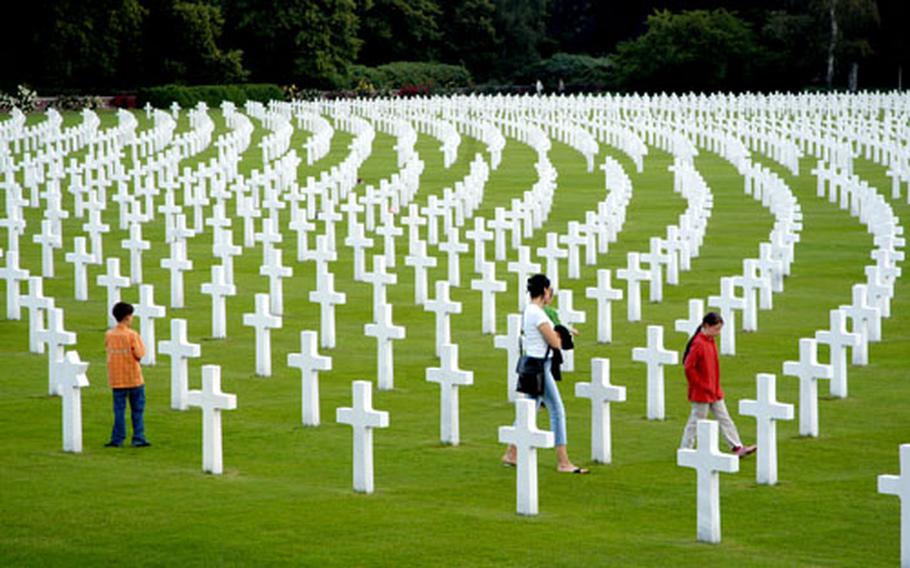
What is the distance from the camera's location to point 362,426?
13258 millimetres

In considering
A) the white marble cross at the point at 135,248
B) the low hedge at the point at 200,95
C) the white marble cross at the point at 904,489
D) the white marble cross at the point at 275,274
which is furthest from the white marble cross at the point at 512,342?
the low hedge at the point at 200,95

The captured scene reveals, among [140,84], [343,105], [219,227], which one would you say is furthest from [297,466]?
[140,84]

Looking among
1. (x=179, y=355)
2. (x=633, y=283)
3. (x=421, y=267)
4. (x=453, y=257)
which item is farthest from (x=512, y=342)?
(x=453, y=257)

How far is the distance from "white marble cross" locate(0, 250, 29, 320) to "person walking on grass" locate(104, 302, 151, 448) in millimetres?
6466

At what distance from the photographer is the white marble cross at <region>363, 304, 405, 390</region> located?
17.2 meters

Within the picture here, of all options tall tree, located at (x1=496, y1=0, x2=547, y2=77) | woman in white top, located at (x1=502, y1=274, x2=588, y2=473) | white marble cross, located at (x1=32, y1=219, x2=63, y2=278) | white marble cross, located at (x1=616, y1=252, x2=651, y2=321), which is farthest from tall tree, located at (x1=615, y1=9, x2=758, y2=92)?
woman in white top, located at (x1=502, y1=274, x2=588, y2=473)

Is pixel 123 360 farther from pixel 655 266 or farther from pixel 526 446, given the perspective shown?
pixel 655 266

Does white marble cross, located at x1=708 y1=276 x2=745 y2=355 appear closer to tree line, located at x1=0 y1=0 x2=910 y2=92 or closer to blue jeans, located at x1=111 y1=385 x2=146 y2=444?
blue jeans, located at x1=111 y1=385 x2=146 y2=444

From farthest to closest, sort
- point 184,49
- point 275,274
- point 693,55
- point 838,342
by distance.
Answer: point 693,55
point 184,49
point 275,274
point 838,342

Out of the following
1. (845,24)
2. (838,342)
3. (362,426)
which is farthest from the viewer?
(845,24)

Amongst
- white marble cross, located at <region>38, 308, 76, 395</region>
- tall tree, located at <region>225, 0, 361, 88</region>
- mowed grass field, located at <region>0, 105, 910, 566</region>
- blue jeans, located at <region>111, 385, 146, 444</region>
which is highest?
tall tree, located at <region>225, 0, 361, 88</region>

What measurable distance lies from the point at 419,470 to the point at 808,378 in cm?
313

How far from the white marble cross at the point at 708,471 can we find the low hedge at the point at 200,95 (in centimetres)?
6534

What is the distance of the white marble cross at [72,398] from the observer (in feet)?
48.7
